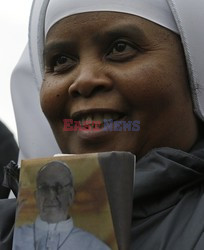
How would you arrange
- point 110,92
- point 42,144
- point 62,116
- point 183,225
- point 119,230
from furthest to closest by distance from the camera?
point 42,144, point 62,116, point 110,92, point 183,225, point 119,230

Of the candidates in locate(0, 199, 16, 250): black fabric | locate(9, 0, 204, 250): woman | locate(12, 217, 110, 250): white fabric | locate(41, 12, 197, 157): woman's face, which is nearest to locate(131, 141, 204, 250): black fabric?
locate(9, 0, 204, 250): woman

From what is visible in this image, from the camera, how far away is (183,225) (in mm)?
1477

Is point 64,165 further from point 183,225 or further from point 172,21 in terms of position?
point 172,21

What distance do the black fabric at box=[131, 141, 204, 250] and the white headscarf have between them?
0.25m

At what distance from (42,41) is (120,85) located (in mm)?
560

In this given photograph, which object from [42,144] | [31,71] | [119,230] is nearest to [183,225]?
[119,230]

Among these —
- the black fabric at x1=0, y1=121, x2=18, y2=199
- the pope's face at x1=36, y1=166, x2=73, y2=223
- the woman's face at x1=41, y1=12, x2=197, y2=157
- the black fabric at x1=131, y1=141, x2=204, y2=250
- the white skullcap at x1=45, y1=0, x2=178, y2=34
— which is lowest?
the black fabric at x1=0, y1=121, x2=18, y2=199

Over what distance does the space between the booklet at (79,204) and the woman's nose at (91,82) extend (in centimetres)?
32

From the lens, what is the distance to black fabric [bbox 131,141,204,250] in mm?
1464

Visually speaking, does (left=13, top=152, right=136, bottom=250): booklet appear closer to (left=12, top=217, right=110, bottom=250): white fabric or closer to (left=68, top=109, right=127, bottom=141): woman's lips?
(left=12, top=217, right=110, bottom=250): white fabric

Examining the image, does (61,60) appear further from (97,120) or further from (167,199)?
(167,199)

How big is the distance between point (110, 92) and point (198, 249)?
498 mm

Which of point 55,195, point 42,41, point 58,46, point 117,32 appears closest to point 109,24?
point 117,32

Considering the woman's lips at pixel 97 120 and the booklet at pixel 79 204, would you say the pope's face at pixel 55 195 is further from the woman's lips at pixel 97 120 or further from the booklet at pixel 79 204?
the woman's lips at pixel 97 120
